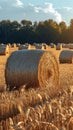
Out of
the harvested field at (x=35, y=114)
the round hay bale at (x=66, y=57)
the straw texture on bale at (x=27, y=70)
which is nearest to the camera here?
the harvested field at (x=35, y=114)

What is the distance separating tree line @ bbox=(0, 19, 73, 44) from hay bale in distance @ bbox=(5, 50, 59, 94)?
2171 inches

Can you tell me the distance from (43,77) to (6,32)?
5932cm

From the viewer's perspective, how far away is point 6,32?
6994 centimetres

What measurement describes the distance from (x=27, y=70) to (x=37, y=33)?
2321 inches

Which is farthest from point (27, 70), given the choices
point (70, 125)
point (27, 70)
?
point (70, 125)

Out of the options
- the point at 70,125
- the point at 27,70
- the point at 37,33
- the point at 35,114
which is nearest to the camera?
the point at 70,125

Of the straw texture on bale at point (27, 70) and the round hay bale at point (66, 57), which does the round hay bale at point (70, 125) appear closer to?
the straw texture on bale at point (27, 70)

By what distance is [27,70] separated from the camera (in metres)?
10.8

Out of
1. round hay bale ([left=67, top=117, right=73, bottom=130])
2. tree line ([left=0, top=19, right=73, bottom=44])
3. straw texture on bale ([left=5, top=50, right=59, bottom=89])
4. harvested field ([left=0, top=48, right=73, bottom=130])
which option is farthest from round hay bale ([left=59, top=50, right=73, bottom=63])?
tree line ([left=0, top=19, right=73, bottom=44])

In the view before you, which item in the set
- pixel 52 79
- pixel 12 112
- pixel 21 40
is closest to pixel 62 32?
pixel 21 40

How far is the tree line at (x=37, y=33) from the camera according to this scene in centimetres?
6788

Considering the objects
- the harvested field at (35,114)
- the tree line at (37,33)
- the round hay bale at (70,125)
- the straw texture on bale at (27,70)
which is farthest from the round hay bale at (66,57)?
the tree line at (37,33)

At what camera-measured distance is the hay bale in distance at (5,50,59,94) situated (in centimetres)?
1076

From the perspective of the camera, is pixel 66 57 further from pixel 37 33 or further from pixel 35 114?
pixel 37 33
